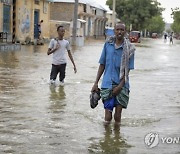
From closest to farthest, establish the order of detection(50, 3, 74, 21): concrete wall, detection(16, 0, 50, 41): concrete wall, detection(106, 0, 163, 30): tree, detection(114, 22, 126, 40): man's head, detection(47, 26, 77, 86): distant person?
detection(114, 22, 126, 40): man's head, detection(47, 26, 77, 86): distant person, detection(16, 0, 50, 41): concrete wall, detection(50, 3, 74, 21): concrete wall, detection(106, 0, 163, 30): tree

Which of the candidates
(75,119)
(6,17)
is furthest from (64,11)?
(75,119)

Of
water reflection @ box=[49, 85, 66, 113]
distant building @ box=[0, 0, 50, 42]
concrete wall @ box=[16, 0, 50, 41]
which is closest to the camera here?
water reflection @ box=[49, 85, 66, 113]

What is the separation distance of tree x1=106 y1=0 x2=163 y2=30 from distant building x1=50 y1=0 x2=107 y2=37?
1288cm

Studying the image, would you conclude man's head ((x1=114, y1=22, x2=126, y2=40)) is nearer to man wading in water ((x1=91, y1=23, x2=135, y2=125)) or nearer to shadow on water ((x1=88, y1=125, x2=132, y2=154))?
→ man wading in water ((x1=91, y1=23, x2=135, y2=125))

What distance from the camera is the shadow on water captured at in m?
5.59

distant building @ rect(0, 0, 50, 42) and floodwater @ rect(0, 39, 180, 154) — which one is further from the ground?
distant building @ rect(0, 0, 50, 42)

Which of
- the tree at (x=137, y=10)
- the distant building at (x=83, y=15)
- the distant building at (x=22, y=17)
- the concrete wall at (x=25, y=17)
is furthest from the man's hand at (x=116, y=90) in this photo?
the tree at (x=137, y=10)

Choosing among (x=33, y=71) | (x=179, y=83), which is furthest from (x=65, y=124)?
(x=33, y=71)

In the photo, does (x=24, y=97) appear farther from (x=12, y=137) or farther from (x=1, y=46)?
(x=1, y=46)

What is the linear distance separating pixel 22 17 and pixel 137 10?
56524 millimetres

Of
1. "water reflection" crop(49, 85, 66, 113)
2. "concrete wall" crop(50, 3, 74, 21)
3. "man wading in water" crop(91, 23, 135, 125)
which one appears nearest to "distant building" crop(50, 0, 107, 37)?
"concrete wall" crop(50, 3, 74, 21)

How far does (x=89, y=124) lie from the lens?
7039 mm

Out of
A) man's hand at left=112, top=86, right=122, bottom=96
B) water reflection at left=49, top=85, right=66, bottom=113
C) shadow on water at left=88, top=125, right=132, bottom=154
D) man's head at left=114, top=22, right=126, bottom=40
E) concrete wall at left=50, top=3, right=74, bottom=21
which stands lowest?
shadow on water at left=88, top=125, right=132, bottom=154

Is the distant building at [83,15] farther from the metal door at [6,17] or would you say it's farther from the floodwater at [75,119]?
the floodwater at [75,119]
